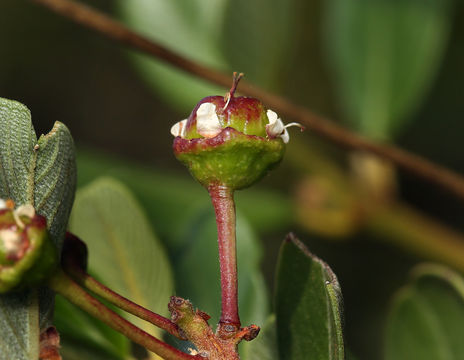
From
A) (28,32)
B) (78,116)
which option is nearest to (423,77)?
(78,116)

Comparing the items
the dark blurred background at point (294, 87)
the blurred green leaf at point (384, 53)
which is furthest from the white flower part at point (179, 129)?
the blurred green leaf at point (384, 53)

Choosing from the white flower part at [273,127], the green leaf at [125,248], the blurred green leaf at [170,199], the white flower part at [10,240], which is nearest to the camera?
the white flower part at [10,240]

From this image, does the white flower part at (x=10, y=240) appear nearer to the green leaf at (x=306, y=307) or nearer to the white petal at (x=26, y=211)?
the white petal at (x=26, y=211)

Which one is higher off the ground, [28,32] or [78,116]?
[28,32]

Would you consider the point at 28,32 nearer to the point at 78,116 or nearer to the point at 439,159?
the point at 78,116

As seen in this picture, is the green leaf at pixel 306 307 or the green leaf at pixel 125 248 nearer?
the green leaf at pixel 306 307

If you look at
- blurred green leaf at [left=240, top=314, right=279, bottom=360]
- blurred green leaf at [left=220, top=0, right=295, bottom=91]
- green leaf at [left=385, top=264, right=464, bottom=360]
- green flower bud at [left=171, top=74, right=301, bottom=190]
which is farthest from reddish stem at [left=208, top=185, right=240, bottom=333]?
blurred green leaf at [left=220, top=0, right=295, bottom=91]

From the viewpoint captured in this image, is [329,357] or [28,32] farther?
[28,32]
